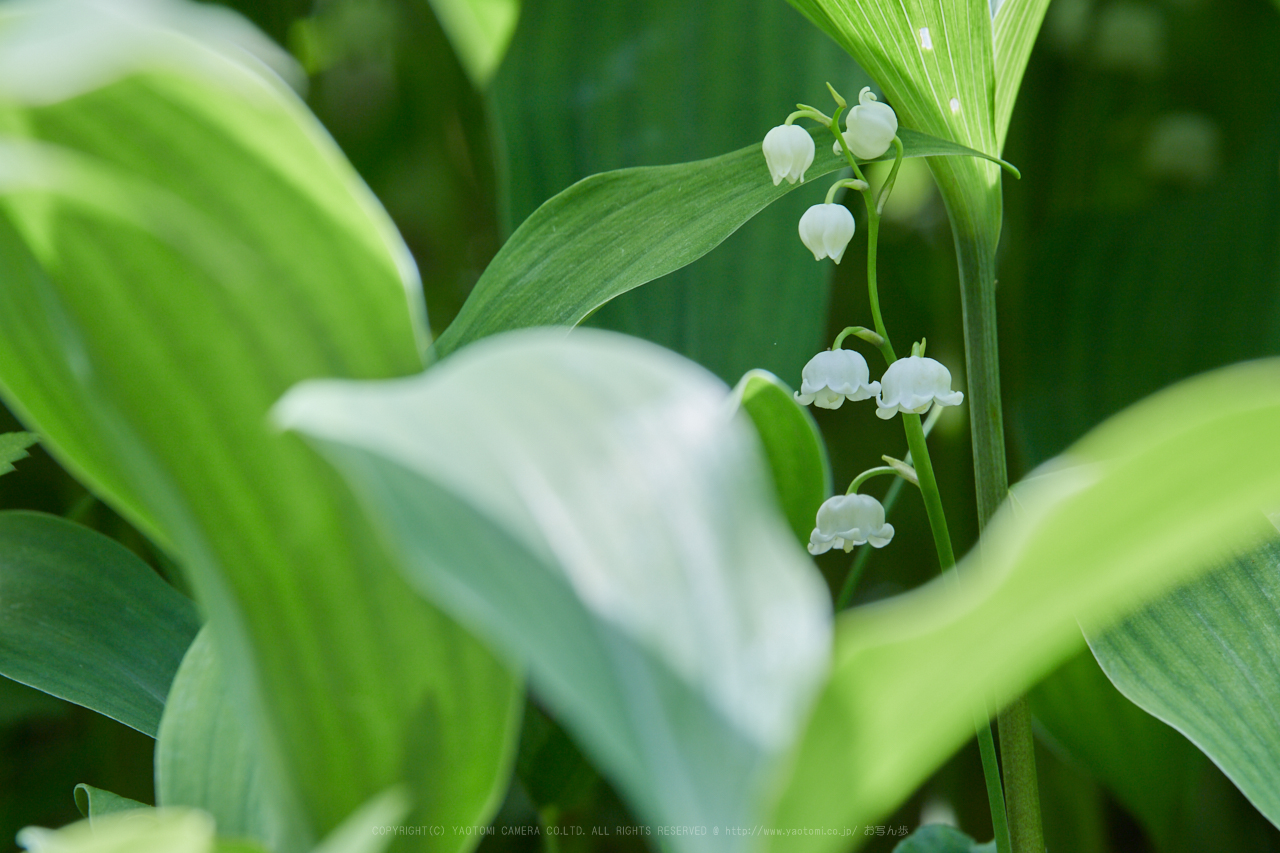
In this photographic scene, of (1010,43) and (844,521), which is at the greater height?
(1010,43)

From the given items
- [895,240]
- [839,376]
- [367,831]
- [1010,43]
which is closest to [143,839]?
[367,831]

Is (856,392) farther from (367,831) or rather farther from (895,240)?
(895,240)

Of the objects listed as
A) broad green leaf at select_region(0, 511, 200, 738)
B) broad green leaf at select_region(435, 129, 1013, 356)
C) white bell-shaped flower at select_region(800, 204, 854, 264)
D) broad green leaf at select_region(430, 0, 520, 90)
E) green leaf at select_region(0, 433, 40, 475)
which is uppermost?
broad green leaf at select_region(430, 0, 520, 90)

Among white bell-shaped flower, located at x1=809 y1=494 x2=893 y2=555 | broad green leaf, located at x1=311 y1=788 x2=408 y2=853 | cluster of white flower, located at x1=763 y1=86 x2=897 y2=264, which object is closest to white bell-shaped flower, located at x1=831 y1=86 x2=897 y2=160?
cluster of white flower, located at x1=763 y1=86 x2=897 y2=264

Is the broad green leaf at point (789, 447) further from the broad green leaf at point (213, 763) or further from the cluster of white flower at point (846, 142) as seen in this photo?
the broad green leaf at point (213, 763)

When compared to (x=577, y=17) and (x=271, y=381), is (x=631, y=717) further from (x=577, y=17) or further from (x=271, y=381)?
(x=577, y=17)

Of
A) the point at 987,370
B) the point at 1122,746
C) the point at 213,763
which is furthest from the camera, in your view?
the point at 1122,746

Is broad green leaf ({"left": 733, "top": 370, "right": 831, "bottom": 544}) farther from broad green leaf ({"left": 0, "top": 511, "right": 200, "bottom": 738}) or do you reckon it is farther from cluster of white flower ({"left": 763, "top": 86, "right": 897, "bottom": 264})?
broad green leaf ({"left": 0, "top": 511, "right": 200, "bottom": 738})
